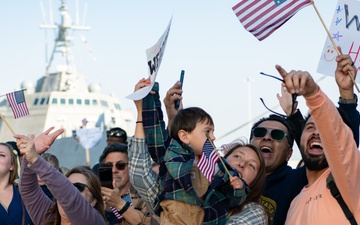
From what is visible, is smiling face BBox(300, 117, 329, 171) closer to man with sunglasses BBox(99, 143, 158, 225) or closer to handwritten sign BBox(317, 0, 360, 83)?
handwritten sign BBox(317, 0, 360, 83)

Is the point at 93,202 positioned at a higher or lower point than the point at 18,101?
lower

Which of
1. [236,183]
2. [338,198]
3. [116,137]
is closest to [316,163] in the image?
[236,183]

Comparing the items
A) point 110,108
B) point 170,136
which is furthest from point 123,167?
point 110,108

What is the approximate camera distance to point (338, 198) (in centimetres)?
428

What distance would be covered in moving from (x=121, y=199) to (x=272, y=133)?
128 centimetres

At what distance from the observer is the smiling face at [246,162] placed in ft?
17.1

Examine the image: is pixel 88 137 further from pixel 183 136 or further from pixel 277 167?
pixel 183 136

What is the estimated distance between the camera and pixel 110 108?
47.9m

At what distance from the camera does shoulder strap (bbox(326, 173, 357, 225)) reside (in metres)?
4.21

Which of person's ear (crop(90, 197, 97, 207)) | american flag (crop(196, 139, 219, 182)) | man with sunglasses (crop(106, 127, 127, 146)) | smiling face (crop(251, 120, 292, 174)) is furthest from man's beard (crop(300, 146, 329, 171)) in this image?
man with sunglasses (crop(106, 127, 127, 146))

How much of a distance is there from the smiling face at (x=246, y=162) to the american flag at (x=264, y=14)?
2.57 ft

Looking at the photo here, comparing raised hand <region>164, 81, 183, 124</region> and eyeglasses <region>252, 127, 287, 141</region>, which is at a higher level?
raised hand <region>164, 81, 183, 124</region>

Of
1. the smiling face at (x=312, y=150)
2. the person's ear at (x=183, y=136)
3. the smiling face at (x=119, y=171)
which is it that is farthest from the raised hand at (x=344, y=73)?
the smiling face at (x=119, y=171)

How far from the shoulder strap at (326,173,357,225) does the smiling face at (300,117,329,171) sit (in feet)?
1.60
